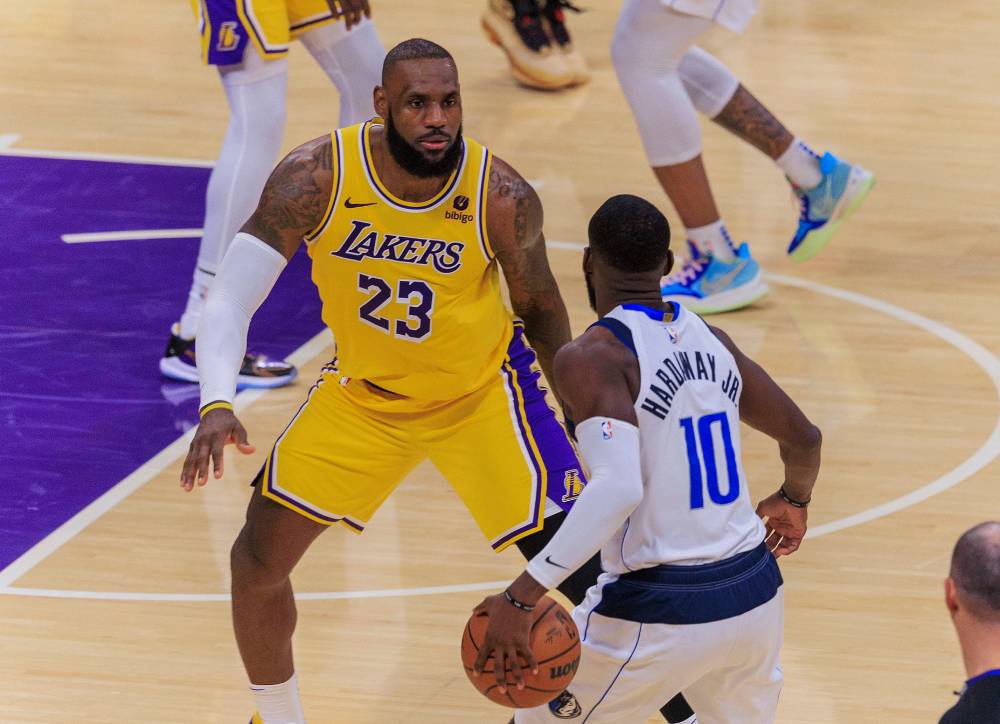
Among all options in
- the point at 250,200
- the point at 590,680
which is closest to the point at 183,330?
the point at 250,200

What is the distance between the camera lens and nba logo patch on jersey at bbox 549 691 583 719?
12.0 feet

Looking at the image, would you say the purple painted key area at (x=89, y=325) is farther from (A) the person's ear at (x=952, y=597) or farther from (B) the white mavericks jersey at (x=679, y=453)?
(A) the person's ear at (x=952, y=597)

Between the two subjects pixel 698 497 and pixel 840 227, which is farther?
pixel 840 227

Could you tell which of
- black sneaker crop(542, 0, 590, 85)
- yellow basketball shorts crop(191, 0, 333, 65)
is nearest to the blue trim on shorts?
yellow basketball shorts crop(191, 0, 333, 65)

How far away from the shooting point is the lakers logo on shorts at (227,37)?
A: 6426mm

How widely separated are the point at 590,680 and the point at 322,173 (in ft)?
4.56

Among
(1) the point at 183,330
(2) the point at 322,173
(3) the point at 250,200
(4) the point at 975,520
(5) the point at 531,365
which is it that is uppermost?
(2) the point at 322,173

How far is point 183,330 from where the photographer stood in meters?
6.75

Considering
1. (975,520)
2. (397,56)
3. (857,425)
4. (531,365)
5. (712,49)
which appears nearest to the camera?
(397,56)

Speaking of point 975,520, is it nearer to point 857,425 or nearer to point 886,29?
point 857,425

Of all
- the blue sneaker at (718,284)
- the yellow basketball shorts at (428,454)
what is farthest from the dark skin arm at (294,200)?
the blue sneaker at (718,284)

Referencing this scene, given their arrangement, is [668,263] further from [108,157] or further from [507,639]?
[108,157]

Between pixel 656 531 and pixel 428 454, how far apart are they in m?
0.88

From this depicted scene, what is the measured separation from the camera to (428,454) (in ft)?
14.1
